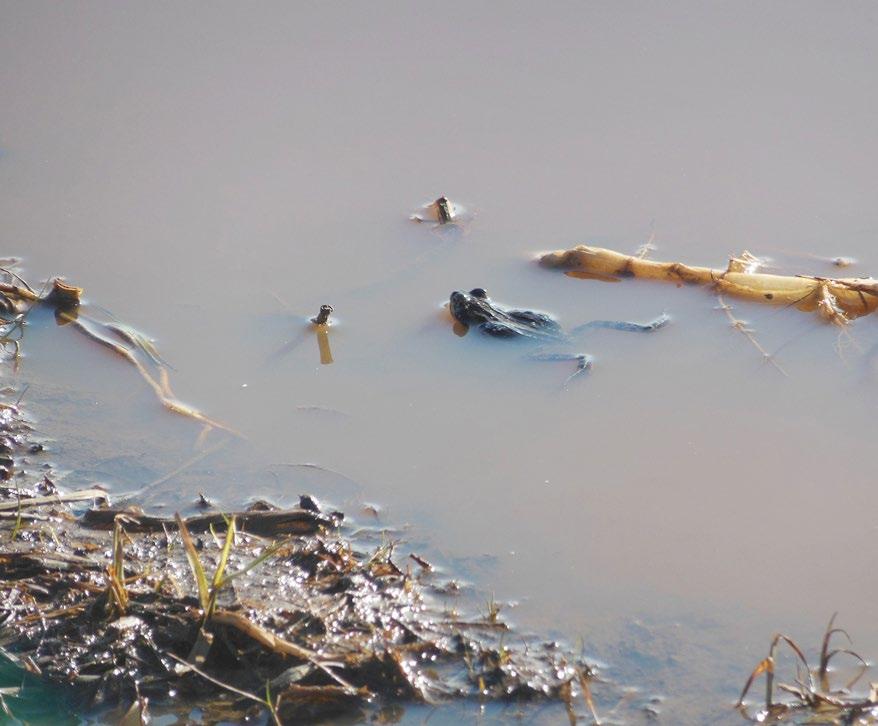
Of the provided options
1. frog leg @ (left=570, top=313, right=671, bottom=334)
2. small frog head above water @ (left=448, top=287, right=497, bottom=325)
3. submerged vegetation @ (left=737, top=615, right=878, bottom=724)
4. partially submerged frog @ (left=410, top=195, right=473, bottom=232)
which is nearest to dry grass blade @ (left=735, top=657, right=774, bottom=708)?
submerged vegetation @ (left=737, top=615, right=878, bottom=724)

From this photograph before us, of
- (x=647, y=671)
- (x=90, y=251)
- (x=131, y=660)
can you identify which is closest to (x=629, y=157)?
(x=90, y=251)

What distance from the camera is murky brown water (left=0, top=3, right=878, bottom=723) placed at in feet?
9.01

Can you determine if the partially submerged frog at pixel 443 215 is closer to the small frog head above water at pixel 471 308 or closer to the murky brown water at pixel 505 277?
the murky brown water at pixel 505 277

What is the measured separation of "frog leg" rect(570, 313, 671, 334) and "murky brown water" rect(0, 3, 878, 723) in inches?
1.5

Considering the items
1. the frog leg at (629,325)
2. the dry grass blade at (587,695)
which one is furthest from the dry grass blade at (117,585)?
the frog leg at (629,325)

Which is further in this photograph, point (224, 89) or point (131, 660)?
point (224, 89)

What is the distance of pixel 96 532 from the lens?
276cm

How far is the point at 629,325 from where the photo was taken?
350 centimetres

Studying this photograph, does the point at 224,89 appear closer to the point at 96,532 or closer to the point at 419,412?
the point at 419,412

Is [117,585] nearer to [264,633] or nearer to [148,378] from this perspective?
[264,633]

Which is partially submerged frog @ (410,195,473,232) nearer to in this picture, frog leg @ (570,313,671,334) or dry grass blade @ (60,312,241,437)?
frog leg @ (570,313,671,334)

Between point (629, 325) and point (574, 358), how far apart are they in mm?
239

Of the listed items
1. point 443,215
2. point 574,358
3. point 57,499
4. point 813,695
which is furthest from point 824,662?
point 443,215

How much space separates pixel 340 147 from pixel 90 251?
102 centimetres
